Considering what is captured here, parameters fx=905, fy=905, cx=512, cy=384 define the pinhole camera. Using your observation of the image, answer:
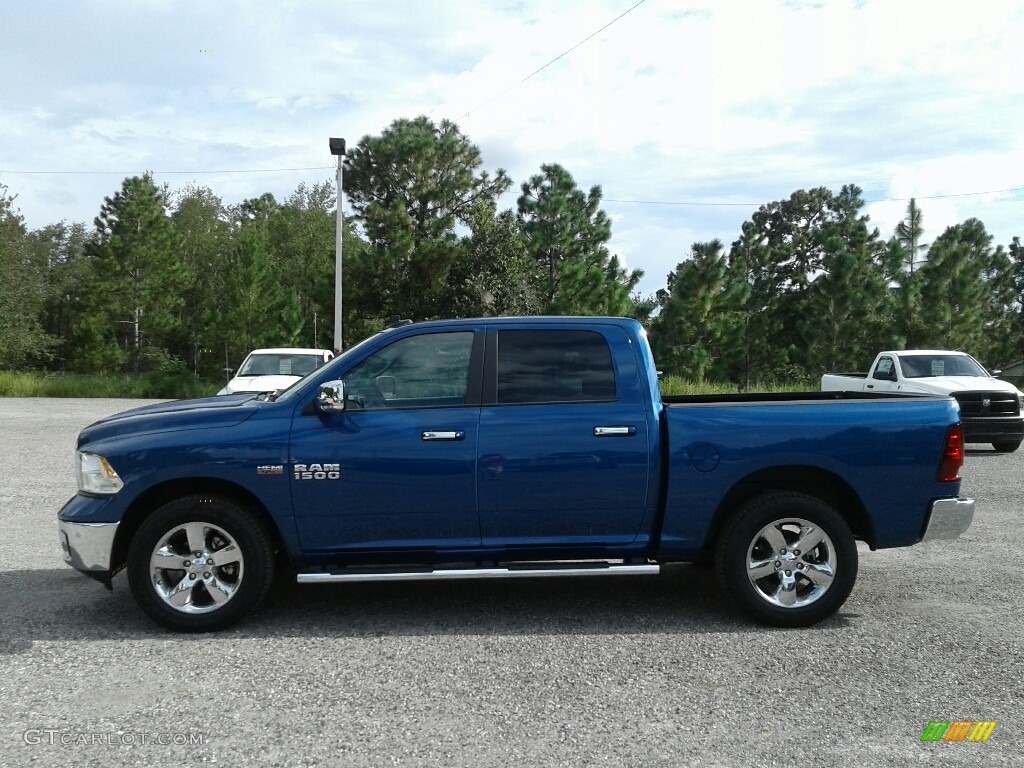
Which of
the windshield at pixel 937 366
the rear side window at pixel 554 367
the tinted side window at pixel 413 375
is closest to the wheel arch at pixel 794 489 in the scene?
the rear side window at pixel 554 367

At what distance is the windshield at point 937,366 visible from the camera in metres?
15.5

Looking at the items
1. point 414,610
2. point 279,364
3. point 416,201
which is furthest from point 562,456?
point 416,201

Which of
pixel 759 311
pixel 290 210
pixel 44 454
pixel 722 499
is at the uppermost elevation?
pixel 290 210

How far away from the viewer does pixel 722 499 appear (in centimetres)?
542

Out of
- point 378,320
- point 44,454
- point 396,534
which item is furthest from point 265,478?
point 378,320

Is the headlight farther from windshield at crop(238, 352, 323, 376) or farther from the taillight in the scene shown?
windshield at crop(238, 352, 323, 376)

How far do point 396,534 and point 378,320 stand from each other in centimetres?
3085

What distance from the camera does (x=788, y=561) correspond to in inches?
215

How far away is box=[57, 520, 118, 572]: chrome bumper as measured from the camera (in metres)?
5.21

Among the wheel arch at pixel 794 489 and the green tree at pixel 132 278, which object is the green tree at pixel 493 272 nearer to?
the green tree at pixel 132 278

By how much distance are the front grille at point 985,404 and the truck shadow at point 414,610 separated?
9.60m

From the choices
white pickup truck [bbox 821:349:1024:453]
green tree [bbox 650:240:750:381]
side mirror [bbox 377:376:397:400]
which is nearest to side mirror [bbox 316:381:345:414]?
side mirror [bbox 377:376:397:400]

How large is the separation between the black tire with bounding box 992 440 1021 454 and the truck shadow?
401 inches

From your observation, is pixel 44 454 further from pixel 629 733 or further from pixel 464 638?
pixel 629 733
